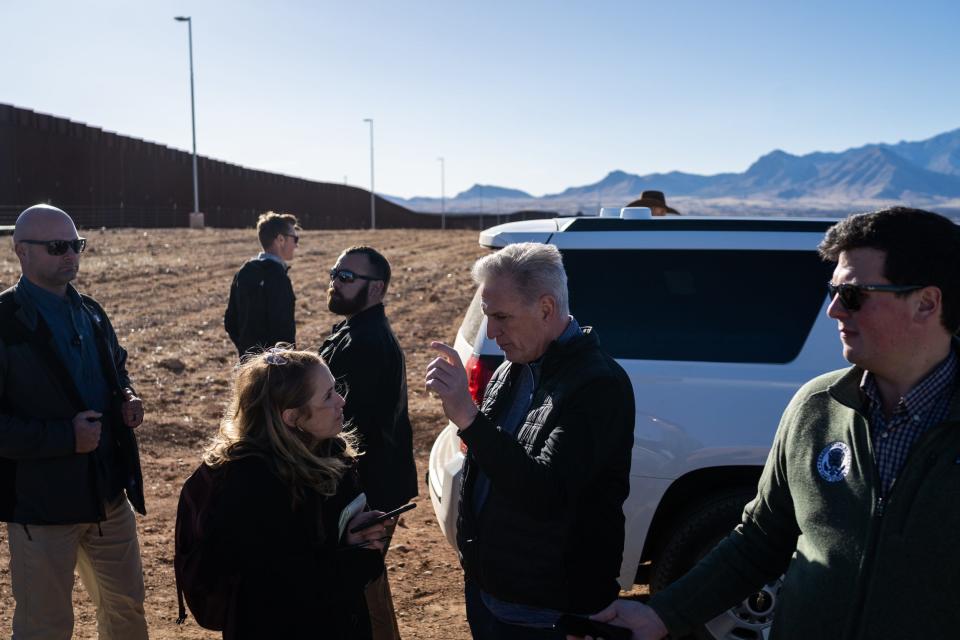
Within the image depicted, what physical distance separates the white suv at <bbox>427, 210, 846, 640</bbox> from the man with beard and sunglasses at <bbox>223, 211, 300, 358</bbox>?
178 centimetres

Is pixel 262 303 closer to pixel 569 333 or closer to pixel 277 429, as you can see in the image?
pixel 277 429

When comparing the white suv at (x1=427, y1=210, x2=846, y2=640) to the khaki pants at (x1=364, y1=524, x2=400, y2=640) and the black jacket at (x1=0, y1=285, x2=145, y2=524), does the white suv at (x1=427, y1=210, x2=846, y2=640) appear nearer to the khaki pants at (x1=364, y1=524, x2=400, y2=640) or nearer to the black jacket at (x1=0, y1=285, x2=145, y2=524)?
the khaki pants at (x1=364, y1=524, x2=400, y2=640)

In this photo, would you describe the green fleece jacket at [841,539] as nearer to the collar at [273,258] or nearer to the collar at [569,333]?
the collar at [569,333]

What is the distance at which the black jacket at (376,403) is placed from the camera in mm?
4031

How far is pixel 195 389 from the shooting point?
10.5 m

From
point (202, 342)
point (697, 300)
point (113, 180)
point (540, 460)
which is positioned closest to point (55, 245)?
point (540, 460)

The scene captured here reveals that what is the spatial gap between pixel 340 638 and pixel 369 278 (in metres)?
1.91

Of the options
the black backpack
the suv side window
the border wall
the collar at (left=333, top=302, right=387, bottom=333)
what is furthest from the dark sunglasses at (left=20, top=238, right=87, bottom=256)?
the border wall

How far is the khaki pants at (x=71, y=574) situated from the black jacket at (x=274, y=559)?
1.39 meters

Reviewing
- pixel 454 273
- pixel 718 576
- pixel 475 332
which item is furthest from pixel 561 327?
pixel 454 273

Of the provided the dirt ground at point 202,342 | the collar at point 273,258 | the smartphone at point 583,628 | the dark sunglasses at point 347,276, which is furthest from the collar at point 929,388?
the collar at point 273,258

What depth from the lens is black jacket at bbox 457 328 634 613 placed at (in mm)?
2564

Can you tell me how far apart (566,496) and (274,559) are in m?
0.83

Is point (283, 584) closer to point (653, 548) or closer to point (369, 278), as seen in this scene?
point (369, 278)
